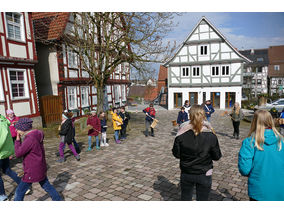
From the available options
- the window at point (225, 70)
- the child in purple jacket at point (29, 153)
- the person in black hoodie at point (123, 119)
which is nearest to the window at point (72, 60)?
the person in black hoodie at point (123, 119)

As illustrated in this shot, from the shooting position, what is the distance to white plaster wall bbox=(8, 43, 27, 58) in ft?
36.7

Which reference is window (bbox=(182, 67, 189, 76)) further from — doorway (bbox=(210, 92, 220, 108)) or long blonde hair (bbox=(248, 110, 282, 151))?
long blonde hair (bbox=(248, 110, 282, 151))

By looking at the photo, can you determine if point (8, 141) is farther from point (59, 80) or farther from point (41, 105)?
point (59, 80)

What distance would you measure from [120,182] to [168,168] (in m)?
1.54

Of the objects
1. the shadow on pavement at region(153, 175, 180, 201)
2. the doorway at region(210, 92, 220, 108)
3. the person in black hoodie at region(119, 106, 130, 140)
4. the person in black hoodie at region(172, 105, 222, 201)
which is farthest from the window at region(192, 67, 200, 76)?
the person in black hoodie at region(172, 105, 222, 201)

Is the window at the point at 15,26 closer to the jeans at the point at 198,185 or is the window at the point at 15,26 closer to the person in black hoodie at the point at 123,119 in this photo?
the person in black hoodie at the point at 123,119

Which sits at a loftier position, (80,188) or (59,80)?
(59,80)

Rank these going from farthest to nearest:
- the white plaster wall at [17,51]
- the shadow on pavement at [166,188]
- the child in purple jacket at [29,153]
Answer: the white plaster wall at [17,51]
the shadow on pavement at [166,188]
the child in purple jacket at [29,153]

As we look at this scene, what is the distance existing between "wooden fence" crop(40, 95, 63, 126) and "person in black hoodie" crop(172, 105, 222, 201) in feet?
42.3

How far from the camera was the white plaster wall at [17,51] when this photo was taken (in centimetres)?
1118

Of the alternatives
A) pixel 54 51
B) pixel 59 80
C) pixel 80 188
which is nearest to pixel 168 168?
pixel 80 188

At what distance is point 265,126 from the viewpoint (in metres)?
2.43

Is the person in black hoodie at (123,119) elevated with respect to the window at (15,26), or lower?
lower

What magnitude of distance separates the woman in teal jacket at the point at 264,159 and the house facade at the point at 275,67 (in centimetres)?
4674
